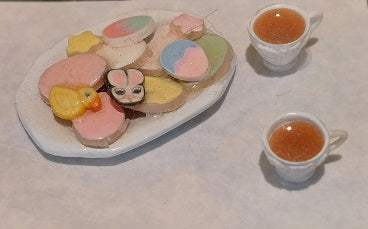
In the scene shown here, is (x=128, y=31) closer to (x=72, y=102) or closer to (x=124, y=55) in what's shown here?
(x=124, y=55)

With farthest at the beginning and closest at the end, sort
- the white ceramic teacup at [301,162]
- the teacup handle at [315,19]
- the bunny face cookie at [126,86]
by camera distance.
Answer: the teacup handle at [315,19], the bunny face cookie at [126,86], the white ceramic teacup at [301,162]

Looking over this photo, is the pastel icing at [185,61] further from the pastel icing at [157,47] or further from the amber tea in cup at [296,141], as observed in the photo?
the amber tea in cup at [296,141]

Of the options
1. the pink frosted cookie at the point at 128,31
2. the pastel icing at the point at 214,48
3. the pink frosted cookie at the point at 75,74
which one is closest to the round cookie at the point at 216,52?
the pastel icing at the point at 214,48

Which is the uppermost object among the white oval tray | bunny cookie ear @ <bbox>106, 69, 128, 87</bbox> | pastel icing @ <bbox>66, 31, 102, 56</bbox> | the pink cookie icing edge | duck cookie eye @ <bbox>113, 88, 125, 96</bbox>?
pastel icing @ <bbox>66, 31, 102, 56</bbox>

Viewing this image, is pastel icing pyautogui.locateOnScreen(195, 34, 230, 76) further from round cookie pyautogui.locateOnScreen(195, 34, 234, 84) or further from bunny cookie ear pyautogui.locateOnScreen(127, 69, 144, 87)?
bunny cookie ear pyautogui.locateOnScreen(127, 69, 144, 87)

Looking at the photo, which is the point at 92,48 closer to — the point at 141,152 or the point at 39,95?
the point at 39,95

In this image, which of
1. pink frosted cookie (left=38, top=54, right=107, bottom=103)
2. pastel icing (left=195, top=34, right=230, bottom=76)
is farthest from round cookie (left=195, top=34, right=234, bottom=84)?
pink frosted cookie (left=38, top=54, right=107, bottom=103)
